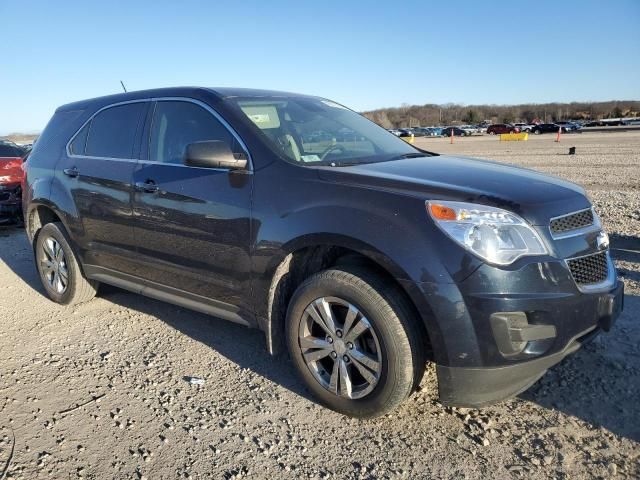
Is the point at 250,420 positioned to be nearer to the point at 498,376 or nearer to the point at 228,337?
the point at 228,337

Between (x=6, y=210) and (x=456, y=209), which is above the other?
(x=456, y=209)

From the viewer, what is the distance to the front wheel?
269cm

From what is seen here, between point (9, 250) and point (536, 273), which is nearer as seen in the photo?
point (536, 273)

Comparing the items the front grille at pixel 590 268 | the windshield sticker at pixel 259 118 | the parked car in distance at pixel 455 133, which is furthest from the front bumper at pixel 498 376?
the parked car in distance at pixel 455 133

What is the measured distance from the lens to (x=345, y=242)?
2.82 metres

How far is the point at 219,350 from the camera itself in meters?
3.91

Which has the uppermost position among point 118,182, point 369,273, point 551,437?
point 118,182

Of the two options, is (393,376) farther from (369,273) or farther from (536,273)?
(536,273)

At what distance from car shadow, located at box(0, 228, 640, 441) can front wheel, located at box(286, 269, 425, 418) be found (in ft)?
0.94

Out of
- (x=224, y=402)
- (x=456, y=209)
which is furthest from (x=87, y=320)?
(x=456, y=209)

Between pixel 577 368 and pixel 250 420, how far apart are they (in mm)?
2101

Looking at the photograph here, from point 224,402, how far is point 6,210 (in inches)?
278

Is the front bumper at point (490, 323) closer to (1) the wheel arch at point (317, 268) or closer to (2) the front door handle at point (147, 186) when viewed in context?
(1) the wheel arch at point (317, 268)

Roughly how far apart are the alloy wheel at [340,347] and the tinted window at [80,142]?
2851 mm
